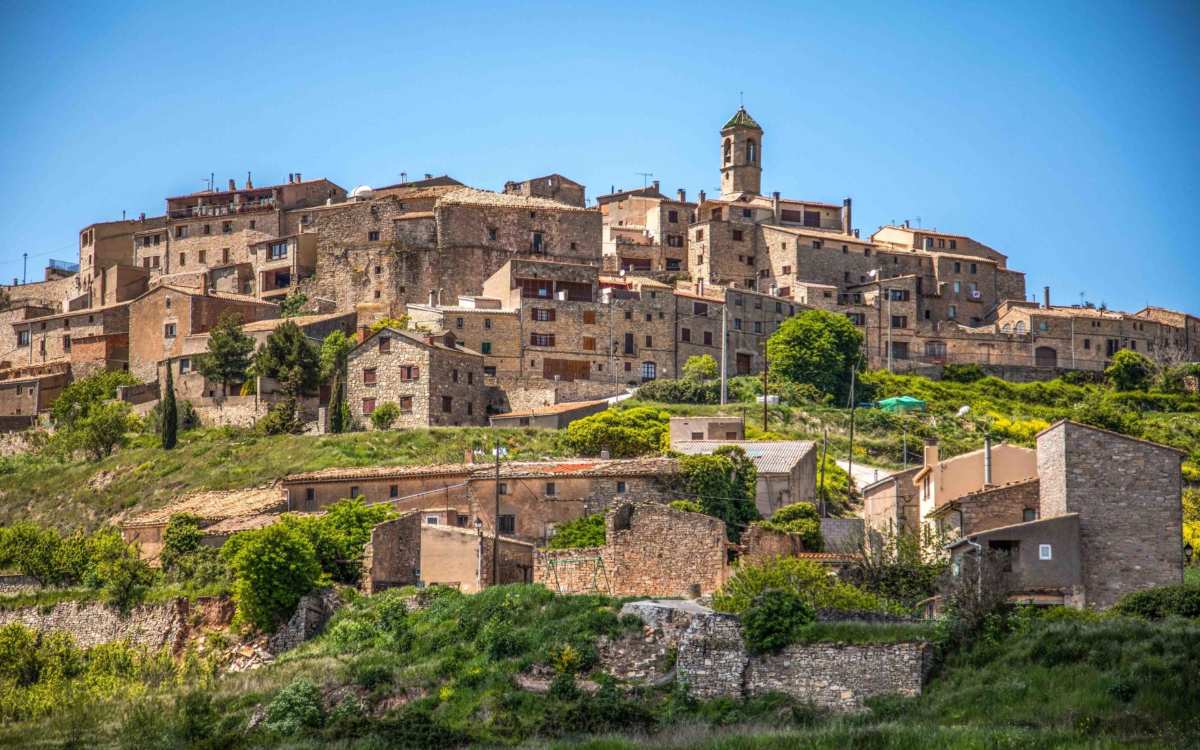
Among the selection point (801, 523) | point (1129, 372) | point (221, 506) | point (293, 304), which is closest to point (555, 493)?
point (801, 523)

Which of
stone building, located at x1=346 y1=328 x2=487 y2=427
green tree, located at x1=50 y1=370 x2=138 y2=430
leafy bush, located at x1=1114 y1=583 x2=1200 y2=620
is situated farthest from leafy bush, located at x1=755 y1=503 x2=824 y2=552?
green tree, located at x1=50 y1=370 x2=138 y2=430

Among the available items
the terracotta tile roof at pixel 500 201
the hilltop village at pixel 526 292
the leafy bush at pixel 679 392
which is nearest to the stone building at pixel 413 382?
the hilltop village at pixel 526 292

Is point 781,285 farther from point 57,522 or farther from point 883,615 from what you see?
point 883,615

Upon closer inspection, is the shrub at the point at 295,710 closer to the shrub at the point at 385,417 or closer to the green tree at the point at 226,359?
the shrub at the point at 385,417

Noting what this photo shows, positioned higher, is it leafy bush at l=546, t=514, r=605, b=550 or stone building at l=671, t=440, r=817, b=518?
stone building at l=671, t=440, r=817, b=518

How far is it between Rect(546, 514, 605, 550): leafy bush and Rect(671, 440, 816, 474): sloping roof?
616cm

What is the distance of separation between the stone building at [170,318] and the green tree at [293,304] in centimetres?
90

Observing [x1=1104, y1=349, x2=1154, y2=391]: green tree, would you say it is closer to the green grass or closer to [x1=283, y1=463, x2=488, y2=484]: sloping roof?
the green grass

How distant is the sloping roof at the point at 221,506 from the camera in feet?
196

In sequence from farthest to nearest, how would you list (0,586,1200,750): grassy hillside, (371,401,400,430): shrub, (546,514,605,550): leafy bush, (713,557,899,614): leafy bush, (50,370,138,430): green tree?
(50,370,138,430): green tree
(371,401,400,430): shrub
(546,514,605,550): leafy bush
(713,557,899,614): leafy bush
(0,586,1200,750): grassy hillside

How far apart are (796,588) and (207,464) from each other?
1340 inches

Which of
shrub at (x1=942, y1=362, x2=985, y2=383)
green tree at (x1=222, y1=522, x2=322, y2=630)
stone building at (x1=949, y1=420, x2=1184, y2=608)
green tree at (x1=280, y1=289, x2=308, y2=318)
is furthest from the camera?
shrub at (x1=942, y1=362, x2=985, y2=383)

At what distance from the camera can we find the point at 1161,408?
298 ft

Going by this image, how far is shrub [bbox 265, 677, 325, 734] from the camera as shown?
41.3 m
